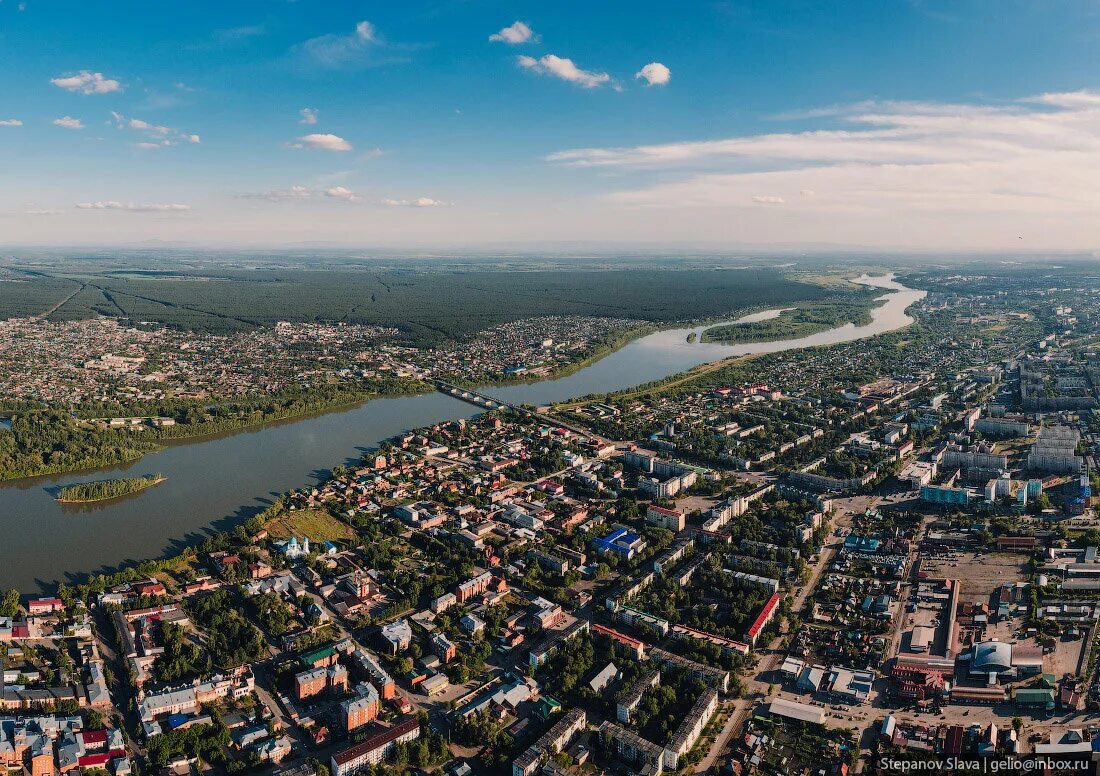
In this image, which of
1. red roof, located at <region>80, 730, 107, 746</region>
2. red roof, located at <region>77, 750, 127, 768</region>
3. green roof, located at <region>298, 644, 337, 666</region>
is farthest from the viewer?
green roof, located at <region>298, 644, 337, 666</region>

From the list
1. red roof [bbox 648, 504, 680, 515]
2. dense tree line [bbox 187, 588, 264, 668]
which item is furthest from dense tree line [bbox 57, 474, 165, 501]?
red roof [bbox 648, 504, 680, 515]

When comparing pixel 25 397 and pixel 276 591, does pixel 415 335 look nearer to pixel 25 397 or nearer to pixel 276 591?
pixel 25 397

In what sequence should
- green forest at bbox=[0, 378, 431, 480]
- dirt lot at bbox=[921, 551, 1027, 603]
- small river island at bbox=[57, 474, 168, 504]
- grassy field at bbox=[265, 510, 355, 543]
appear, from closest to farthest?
dirt lot at bbox=[921, 551, 1027, 603], grassy field at bbox=[265, 510, 355, 543], small river island at bbox=[57, 474, 168, 504], green forest at bbox=[0, 378, 431, 480]

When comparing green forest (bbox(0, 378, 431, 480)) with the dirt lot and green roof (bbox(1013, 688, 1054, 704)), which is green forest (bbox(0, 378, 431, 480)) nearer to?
the dirt lot

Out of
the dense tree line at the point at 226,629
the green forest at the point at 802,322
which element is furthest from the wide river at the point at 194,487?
the green forest at the point at 802,322

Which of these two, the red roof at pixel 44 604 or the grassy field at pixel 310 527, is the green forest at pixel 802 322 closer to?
the grassy field at pixel 310 527
